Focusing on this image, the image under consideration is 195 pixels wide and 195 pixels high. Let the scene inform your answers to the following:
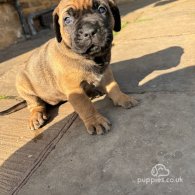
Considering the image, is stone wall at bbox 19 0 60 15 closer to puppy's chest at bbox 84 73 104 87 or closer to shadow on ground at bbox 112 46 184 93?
shadow on ground at bbox 112 46 184 93

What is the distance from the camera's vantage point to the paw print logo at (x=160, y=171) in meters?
2.82

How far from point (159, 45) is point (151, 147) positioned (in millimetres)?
2949

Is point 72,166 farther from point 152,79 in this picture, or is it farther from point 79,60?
point 152,79

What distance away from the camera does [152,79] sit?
4.56m

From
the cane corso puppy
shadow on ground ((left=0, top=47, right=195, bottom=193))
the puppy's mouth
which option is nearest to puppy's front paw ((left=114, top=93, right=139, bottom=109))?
the cane corso puppy

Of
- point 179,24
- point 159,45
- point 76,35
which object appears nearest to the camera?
point 76,35

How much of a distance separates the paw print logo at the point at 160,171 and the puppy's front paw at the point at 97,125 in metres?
0.83

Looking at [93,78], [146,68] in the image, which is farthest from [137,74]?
[93,78]

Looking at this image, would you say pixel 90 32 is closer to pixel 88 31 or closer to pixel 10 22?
pixel 88 31

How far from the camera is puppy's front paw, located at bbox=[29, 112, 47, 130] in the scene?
Result: 4.08m

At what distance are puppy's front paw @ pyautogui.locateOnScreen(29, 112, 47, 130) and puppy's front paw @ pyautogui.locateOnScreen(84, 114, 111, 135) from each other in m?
0.67

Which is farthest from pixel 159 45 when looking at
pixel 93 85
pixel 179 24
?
pixel 93 85

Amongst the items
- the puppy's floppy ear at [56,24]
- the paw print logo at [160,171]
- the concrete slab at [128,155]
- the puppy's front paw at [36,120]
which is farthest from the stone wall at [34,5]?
the paw print logo at [160,171]

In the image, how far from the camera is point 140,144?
3.27 metres
